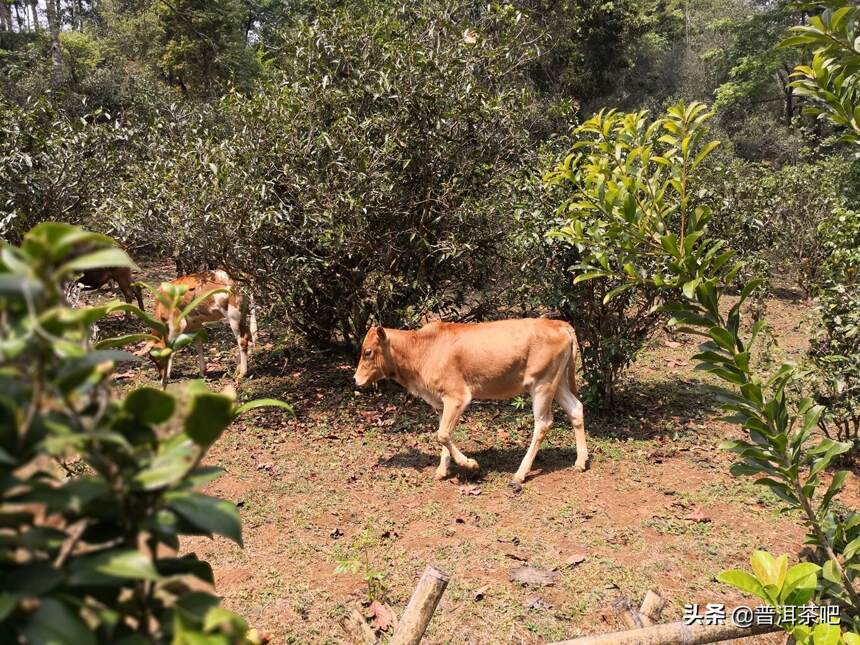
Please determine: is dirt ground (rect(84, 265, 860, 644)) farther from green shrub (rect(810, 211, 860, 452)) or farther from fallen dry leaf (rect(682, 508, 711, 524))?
green shrub (rect(810, 211, 860, 452))

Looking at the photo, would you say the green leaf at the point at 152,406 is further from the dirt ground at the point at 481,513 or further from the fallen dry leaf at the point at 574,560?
the fallen dry leaf at the point at 574,560

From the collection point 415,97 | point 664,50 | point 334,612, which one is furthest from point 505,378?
point 664,50

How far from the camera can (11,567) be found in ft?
3.13

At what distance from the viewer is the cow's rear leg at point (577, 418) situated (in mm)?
7086

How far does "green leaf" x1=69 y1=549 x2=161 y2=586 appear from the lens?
3.03 feet

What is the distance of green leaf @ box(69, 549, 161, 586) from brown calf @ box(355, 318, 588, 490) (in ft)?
19.4

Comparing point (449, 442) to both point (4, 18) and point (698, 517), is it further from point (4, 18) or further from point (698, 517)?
point (4, 18)

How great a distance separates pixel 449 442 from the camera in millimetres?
6816

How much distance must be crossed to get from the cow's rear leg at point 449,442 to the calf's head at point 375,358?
0.76m

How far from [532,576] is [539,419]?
225cm

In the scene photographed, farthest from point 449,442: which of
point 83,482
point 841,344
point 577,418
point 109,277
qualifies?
point 109,277

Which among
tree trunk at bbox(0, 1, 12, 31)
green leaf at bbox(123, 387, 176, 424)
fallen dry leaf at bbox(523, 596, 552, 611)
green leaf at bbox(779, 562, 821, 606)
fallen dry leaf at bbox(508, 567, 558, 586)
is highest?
tree trunk at bbox(0, 1, 12, 31)

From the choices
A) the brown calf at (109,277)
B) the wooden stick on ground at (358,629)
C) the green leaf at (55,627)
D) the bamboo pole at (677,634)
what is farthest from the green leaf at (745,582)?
the brown calf at (109,277)

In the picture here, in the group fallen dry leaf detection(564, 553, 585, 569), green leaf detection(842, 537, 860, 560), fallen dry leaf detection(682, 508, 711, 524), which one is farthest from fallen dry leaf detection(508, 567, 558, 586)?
green leaf detection(842, 537, 860, 560)
